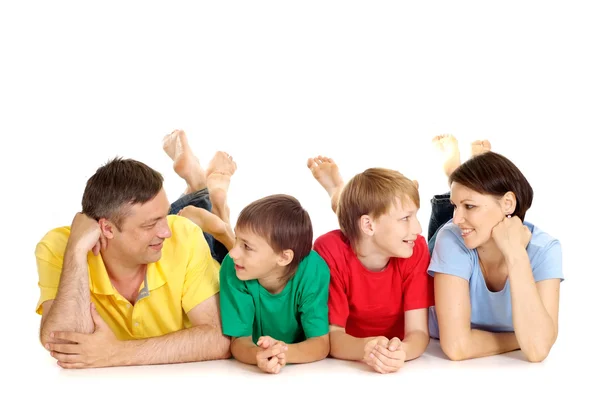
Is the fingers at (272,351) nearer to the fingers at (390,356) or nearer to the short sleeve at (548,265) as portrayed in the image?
the fingers at (390,356)

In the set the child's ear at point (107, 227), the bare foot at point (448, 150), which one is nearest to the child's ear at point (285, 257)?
the child's ear at point (107, 227)

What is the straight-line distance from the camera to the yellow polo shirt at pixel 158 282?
4.03 m

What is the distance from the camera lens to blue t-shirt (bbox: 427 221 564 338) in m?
3.99

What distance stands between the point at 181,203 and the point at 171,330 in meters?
1.11

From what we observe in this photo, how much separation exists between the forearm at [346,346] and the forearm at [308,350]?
4 centimetres

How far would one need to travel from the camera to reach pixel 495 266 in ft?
13.5

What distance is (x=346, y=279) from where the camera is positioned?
13.5ft

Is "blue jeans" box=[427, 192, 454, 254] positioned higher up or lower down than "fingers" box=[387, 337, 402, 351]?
higher up

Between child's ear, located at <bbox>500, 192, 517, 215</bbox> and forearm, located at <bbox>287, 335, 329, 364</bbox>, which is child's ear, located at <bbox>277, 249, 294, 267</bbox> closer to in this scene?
forearm, located at <bbox>287, 335, 329, 364</bbox>

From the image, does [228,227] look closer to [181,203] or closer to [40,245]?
[181,203]

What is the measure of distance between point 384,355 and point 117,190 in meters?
1.32

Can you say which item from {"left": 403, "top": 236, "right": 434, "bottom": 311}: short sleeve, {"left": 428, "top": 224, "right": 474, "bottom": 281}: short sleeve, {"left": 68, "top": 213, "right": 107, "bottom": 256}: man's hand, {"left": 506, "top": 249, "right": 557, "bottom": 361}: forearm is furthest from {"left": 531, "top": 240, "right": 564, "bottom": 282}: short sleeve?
{"left": 68, "top": 213, "right": 107, "bottom": 256}: man's hand

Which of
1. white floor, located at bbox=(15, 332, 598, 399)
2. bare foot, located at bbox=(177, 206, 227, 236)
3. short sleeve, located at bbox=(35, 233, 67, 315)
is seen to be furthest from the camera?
bare foot, located at bbox=(177, 206, 227, 236)

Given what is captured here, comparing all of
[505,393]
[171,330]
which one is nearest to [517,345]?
[505,393]
